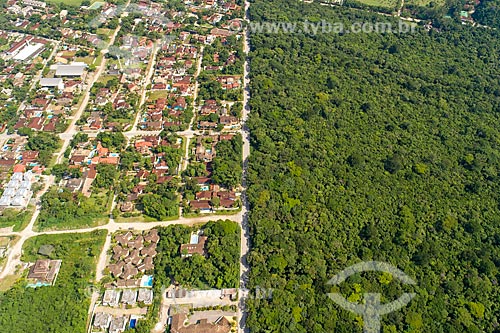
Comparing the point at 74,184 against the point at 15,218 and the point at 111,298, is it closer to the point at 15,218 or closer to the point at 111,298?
the point at 15,218

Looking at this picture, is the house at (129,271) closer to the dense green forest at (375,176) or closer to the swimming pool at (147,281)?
the swimming pool at (147,281)

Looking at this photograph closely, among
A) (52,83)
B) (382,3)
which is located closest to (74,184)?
(52,83)

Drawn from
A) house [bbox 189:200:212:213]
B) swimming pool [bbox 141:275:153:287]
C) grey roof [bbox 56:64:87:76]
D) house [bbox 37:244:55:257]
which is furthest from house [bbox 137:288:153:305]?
grey roof [bbox 56:64:87:76]

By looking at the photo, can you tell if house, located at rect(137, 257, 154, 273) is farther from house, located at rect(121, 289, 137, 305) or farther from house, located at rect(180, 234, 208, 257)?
house, located at rect(180, 234, 208, 257)

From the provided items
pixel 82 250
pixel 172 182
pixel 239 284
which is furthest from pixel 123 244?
pixel 239 284

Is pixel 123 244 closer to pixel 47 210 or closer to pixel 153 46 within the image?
pixel 47 210

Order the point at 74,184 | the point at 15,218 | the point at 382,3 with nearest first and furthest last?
the point at 15,218
the point at 74,184
the point at 382,3
